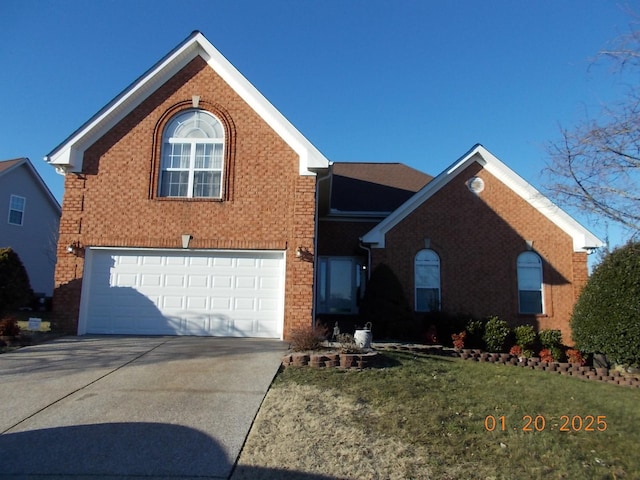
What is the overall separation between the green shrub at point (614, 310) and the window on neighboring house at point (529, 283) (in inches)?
92.1

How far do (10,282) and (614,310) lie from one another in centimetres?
1390

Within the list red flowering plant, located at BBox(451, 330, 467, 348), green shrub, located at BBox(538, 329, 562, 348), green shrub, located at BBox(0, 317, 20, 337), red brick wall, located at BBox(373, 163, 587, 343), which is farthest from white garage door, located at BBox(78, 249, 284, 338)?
green shrub, located at BBox(538, 329, 562, 348)

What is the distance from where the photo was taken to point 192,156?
1210 cm

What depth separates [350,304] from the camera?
54.1 feet

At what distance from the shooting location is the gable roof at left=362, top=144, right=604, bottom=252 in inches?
566

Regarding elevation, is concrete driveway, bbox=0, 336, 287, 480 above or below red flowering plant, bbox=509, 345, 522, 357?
below

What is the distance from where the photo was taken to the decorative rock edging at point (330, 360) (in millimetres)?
8383

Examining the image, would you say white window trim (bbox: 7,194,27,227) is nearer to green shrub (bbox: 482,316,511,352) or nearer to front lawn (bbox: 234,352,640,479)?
front lawn (bbox: 234,352,640,479)

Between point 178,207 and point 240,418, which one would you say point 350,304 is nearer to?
point 178,207

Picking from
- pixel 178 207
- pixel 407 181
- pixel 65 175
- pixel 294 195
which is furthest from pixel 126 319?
pixel 407 181

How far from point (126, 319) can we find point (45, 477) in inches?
297

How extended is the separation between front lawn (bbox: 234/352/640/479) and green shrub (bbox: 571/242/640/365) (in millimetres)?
2616

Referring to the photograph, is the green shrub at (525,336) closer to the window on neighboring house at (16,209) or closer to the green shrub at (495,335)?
the green shrub at (495,335)

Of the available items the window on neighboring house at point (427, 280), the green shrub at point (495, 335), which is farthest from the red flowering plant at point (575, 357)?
the window on neighboring house at point (427, 280)
